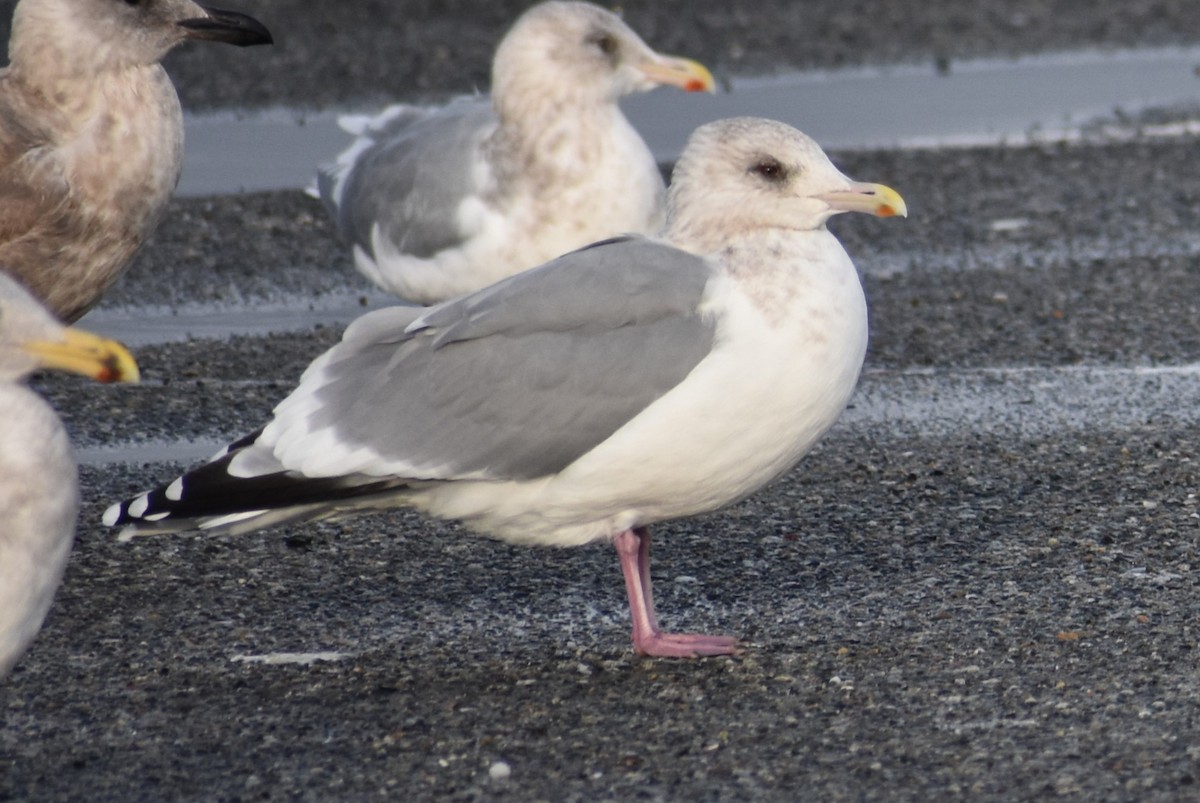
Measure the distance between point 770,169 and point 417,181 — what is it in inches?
104

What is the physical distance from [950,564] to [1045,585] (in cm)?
28

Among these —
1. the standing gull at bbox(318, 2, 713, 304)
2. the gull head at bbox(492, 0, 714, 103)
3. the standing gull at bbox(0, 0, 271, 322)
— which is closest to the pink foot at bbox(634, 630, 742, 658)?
the standing gull at bbox(0, 0, 271, 322)

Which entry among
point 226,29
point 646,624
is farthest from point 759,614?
point 226,29

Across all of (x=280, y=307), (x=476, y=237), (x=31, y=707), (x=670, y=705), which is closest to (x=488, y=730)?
(x=670, y=705)

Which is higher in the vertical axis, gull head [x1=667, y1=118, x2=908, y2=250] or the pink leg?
gull head [x1=667, y1=118, x2=908, y2=250]

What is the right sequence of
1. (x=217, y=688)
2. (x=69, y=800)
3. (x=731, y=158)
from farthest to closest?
(x=731, y=158), (x=217, y=688), (x=69, y=800)

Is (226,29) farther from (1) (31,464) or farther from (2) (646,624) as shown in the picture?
(1) (31,464)

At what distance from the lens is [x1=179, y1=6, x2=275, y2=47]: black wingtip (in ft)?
19.3

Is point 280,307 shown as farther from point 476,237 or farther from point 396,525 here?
point 396,525

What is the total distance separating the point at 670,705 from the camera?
4047mm

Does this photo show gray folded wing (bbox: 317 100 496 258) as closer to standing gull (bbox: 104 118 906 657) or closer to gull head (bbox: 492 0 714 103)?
gull head (bbox: 492 0 714 103)

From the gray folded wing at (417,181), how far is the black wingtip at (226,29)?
3.18ft

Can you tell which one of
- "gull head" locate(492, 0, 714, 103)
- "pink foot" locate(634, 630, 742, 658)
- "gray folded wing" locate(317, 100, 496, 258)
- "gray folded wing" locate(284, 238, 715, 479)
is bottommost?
"gray folded wing" locate(317, 100, 496, 258)

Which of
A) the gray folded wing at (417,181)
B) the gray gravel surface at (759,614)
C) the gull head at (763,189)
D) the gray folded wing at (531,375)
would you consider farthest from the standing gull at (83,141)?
the gull head at (763,189)
